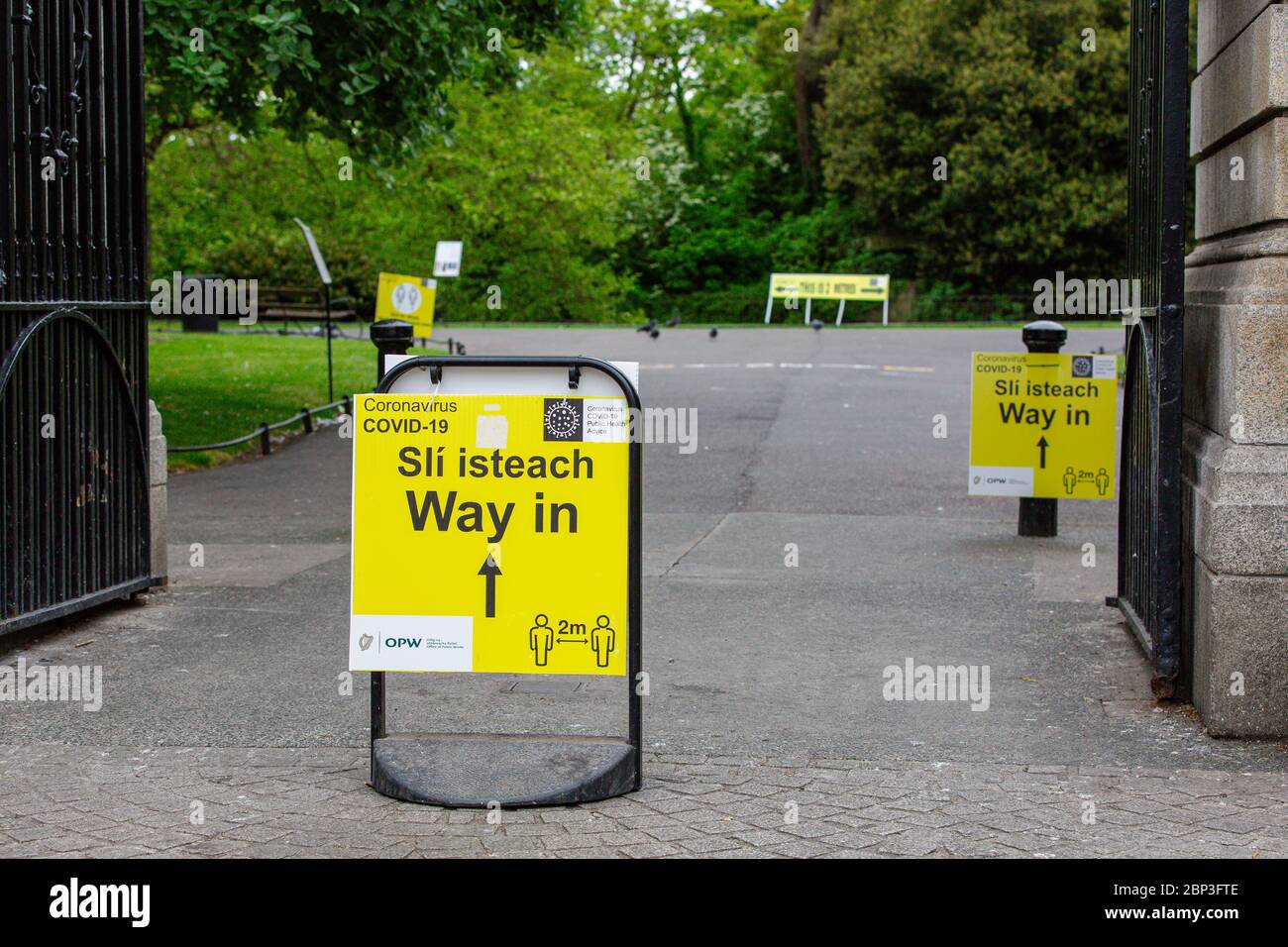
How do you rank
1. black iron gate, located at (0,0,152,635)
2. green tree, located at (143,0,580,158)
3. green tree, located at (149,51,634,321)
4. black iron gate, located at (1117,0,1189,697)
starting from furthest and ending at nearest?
green tree, located at (149,51,634,321), green tree, located at (143,0,580,158), black iron gate, located at (0,0,152,635), black iron gate, located at (1117,0,1189,697)

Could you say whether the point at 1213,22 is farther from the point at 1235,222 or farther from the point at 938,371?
the point at 938,371

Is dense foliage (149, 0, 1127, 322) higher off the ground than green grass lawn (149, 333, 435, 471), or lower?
higher

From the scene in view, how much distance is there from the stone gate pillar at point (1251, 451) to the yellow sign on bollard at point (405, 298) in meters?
12.6

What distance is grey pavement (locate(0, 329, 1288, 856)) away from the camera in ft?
16.8

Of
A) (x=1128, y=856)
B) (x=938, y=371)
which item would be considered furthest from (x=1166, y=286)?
(x=938, y=371)

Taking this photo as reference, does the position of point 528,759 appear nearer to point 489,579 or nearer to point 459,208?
point 489,579

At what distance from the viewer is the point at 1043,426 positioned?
10695 millimetres

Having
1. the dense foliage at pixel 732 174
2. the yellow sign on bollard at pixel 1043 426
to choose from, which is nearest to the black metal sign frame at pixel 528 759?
the yellow sign on bollard at pixel 1043 426

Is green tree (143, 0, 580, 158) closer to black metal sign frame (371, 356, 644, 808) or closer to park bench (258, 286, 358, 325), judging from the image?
black metal sign frame (371, 356, 644, 808)

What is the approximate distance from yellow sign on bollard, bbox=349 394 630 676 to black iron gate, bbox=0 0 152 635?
107 inches

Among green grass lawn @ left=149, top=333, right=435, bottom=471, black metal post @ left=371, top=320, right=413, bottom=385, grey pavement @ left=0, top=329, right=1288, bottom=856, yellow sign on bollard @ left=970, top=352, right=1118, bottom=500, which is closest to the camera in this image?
grey pavement @ left=0, top=329, right=1288, bottom=856

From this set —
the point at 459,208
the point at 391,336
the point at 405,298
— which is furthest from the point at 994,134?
the point at 391,336

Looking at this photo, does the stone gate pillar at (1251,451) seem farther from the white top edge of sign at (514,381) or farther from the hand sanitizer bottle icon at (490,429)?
the hand sanitizer bottle icon at (490,429)

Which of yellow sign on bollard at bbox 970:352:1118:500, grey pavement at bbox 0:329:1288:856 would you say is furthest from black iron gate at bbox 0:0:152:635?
yellow sign on bollard at bbox 970:352:1118:500
